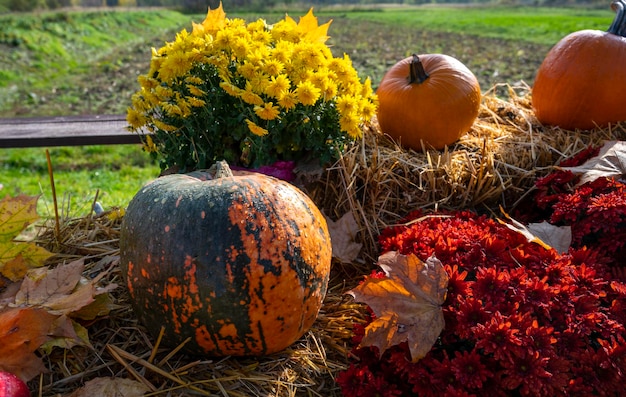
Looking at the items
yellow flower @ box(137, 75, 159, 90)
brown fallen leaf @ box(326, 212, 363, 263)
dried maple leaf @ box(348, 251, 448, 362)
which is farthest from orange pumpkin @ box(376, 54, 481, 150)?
dried maple leaf @ box(348, 251, 448, 362)

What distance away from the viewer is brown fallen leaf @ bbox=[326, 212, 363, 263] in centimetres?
220

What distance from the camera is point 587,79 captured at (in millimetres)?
2820

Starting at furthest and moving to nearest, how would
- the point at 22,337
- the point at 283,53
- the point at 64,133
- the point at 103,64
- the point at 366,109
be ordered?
the point at 103,64 → the point at 64,133 → the point at 366,109 → the point at 283,53 → the point at 22,337

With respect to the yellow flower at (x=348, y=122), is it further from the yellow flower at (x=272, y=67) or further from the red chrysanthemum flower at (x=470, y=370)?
the red chrysanthemum flower at (x=470, y=370)

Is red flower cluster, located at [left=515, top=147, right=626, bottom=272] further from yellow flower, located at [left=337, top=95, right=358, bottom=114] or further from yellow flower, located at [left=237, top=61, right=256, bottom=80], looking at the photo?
yellow flower, located at [left=237, top=61, right=256, bottom=80]

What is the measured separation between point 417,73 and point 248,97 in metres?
1.10

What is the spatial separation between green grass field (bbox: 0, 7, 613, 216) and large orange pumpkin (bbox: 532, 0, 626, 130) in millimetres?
1890

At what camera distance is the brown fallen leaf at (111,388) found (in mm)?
1480

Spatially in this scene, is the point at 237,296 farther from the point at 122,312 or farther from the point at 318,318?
the point at 122,312

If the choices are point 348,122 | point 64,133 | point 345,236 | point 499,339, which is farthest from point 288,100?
point 64,133

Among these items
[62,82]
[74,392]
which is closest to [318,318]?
[74,392]

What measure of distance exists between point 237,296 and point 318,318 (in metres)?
0.52

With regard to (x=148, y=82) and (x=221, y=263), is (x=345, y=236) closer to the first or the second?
(x=221, y=263)

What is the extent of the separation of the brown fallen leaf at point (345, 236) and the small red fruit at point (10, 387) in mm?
1237
